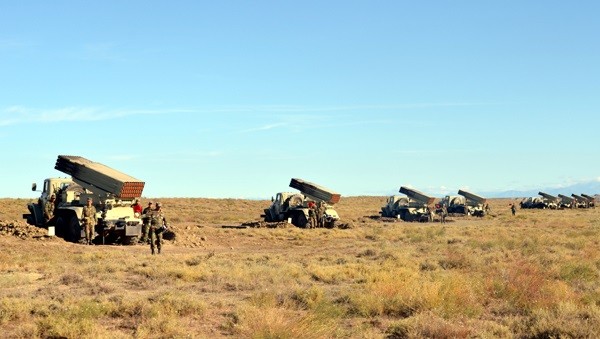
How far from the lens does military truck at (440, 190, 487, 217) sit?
67375 millimetres

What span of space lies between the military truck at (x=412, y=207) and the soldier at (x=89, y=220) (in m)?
35.1

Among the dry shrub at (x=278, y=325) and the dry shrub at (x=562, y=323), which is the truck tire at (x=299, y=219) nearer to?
the dry shrub at (x=278, y=325)

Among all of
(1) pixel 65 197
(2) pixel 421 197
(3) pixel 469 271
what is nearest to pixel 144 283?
(3) pixel 469 271

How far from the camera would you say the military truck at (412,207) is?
57.2 m

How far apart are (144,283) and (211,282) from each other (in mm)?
1505

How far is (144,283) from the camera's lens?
15602 mm

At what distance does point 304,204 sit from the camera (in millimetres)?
41625

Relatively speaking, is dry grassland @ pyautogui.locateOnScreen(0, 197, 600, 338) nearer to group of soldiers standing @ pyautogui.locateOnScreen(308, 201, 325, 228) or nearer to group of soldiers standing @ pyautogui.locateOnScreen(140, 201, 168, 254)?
group of soldiers standing @ pyautogui.locateOnScreen(140, 201, 168, 254)

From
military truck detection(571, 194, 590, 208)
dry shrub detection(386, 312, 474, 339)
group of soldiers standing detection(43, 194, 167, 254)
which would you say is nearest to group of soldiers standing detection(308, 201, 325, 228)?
group of soldiers standing detection(43, 194, 167, 254)

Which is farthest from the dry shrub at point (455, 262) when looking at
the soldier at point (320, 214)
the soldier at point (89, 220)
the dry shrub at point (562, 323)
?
the soldier at point (320, 214)

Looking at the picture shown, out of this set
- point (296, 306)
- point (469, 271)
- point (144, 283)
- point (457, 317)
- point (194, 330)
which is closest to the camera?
point (194, 330)

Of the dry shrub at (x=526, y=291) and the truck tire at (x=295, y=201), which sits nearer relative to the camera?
the dry shrub at (x=526, y=291)

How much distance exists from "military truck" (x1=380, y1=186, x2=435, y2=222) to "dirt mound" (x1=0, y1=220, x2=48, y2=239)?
35422mm

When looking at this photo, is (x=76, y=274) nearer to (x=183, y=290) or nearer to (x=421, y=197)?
(x=183, y=290)
